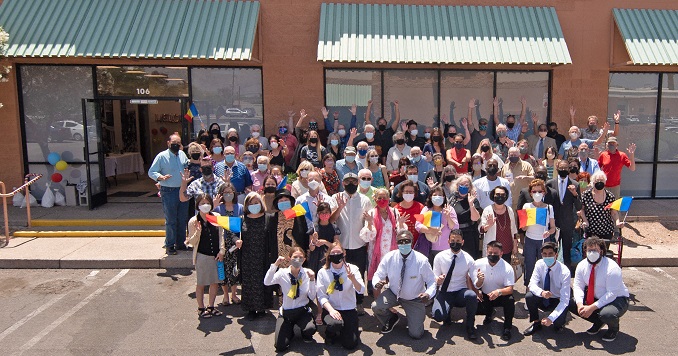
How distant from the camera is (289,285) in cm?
635

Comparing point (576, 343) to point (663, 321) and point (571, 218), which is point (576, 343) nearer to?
point (663, 321)

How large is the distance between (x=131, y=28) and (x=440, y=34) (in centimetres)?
646

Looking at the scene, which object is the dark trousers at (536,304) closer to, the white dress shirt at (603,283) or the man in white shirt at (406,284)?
the white dress shirt at (603,283)

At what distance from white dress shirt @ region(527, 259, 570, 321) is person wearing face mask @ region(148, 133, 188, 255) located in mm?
5666

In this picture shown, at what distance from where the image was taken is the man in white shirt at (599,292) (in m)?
6.30

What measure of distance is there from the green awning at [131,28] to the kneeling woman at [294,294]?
233 inches

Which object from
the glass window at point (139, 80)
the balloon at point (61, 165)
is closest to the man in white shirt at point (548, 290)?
the glass window at point (139, 80)

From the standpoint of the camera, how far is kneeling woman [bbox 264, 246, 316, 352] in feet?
20.5

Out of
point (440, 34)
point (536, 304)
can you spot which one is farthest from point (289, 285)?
point (440, 34)

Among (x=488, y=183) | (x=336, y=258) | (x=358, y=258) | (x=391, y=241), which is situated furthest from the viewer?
(x=488, y=183)

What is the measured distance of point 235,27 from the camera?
11.6m

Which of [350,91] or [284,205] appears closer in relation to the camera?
[284,205]

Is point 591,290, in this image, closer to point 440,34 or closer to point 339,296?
point 339,296

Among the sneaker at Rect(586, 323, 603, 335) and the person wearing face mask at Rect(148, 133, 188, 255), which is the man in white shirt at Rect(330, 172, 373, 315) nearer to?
the sneaker at Rect(586, 323, 603, 335)
